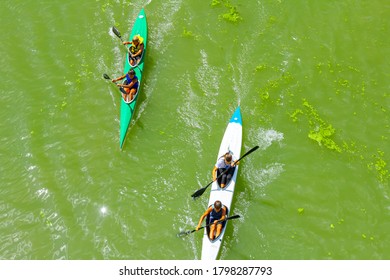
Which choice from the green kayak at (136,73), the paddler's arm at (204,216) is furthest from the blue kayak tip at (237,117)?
the green kayak at (136,73)

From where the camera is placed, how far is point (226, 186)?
33.6 feet

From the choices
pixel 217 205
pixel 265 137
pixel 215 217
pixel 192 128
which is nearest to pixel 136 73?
pixel 192 128

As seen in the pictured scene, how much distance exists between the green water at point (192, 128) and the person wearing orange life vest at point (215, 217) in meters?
0.44

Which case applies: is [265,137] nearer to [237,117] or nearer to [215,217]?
[237,117]

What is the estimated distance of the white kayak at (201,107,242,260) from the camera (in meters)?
9.42

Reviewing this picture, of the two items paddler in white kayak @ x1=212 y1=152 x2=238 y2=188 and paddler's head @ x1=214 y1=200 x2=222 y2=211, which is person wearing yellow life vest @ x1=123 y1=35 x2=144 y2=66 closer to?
paddler in white kayak @ x1=212 y1=152 x2=238 y2=188

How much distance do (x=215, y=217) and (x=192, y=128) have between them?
3049 mm

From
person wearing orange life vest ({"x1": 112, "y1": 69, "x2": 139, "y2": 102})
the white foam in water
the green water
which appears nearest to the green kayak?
person wearing orange life vest ({"x1": 112, "y1": 69, "x2": 139, "y2": 102})

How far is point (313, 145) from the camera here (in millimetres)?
11086

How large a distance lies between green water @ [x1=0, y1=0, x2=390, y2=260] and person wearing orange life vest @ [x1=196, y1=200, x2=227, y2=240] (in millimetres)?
441

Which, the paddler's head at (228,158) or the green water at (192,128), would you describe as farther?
the paddler's head at (228,158)

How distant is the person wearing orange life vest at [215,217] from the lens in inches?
374

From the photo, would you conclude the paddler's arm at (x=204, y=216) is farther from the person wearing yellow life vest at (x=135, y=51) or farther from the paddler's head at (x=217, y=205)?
the person wearing yellow life vest at (x=135, y=51)

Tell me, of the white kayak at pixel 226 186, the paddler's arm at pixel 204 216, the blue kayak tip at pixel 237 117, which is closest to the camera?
the white kayak at pixel 226 186
